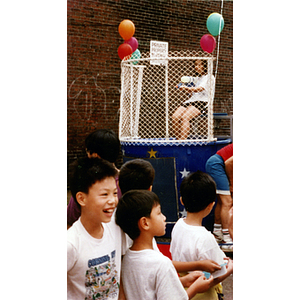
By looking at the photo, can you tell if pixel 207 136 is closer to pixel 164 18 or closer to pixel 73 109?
pixel 73 109

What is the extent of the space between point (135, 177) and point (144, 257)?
0.37 meters

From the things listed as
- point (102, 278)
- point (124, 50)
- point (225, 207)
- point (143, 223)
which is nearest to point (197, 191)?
point (225, 207)

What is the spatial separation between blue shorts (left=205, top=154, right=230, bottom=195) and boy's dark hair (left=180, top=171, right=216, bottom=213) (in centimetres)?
4

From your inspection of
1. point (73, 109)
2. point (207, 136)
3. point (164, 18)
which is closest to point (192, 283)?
point (207, 136)

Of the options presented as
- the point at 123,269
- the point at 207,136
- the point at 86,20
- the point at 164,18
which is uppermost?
the point at 164,18

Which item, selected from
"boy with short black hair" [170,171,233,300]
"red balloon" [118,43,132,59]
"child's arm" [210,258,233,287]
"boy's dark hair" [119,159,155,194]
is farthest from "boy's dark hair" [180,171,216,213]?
"red balloon" [118,43,132,59]

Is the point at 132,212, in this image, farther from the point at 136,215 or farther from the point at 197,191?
the point at 197,191

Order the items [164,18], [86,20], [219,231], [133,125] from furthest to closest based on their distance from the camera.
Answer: [133,125] < [164,18] < [86,20] < [219,231]

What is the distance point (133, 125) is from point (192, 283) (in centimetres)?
142

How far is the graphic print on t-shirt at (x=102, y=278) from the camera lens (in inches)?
52.2

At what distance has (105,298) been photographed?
138 centimetres

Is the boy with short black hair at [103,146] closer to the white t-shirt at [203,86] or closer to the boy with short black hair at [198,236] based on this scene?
the boy with short black hair at [198,236]

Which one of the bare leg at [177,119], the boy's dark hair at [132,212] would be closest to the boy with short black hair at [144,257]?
the boy's dark hair at [132,212]

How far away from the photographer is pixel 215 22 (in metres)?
1.92
